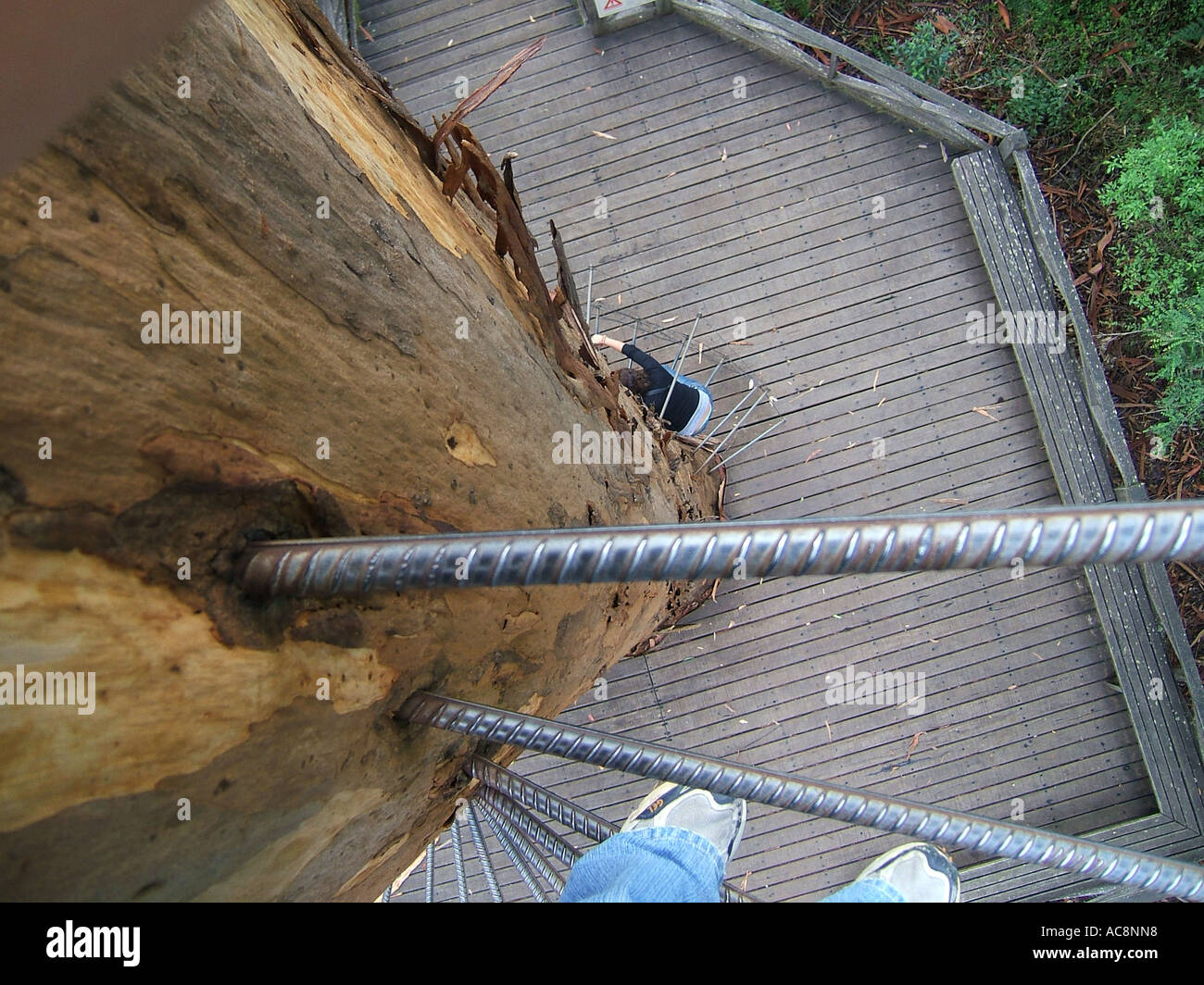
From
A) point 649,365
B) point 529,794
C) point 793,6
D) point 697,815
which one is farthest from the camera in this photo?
point 793,6

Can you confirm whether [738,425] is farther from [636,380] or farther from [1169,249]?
[1169,249]

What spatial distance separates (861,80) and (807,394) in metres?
1.94

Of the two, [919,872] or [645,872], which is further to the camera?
[919,872]

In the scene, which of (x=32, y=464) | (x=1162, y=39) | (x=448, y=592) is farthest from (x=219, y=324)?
(x=1162, y=39)

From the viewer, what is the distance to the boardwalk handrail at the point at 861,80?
441cm

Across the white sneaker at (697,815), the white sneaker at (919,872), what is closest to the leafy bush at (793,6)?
the white sneaker at (697,815)

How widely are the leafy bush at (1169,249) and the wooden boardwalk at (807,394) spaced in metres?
1.57

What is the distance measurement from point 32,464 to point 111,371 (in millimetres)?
140

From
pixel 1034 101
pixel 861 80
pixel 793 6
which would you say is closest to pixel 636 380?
pixel 861 80

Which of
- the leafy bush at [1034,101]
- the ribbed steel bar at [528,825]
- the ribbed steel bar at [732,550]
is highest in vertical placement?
the leafy bush at [1034,101]

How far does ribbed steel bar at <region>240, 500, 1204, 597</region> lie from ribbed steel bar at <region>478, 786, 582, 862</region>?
1281mm

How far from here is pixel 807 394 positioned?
15.0 ft

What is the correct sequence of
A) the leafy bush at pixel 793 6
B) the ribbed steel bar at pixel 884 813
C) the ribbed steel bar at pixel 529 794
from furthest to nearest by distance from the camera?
the leafy bush at pixel 793 6
the ribbed steel bar at pixel 529 794
the ribbed steel bar at pixel 884 813

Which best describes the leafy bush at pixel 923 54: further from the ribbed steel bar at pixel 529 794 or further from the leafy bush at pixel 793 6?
the ribbed steel bar at pixel 529 794
